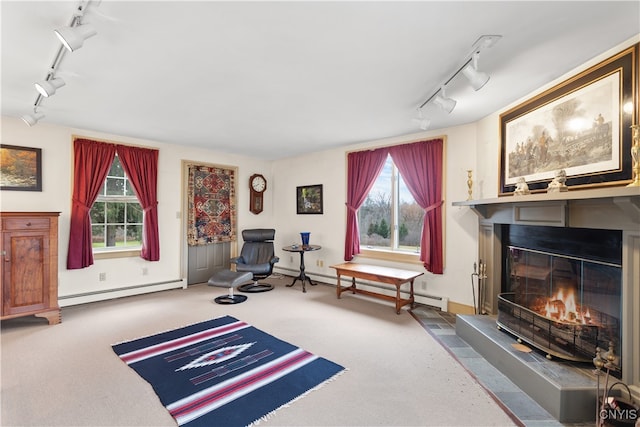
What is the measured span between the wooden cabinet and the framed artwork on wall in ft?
11.4

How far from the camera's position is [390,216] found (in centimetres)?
437

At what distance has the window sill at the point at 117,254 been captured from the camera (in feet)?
13.1

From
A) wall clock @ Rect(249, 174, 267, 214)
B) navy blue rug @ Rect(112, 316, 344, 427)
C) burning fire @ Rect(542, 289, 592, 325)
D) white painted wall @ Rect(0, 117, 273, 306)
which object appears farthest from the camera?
wall clock @ Rect(249, 174, 267, 214)

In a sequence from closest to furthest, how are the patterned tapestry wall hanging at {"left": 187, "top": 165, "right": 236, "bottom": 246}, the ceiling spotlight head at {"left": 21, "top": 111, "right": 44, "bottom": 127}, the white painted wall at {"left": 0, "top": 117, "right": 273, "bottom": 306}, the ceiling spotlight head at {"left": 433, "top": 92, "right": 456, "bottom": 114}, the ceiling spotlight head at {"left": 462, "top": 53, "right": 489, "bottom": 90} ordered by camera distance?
the ceiling spotlight head at {"left": 462, "top": 53, "right": 489, "bottom": 90}
the ceiling spotlight head at {"left": 433, "top": 92, "right": 456, "bottom": 114}
the ceiling spotlight head at {"left": 21, "top": 111, "right": 44, "bottom": 127}
the white painted wall at {"left": 0, "top": 117, "right": 273, "bottom": 306}
the patterned tapestry wall hanging at {"left": 187, "top": 165, "right": 236, "bottom": 246}

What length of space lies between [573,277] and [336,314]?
7.69 feet

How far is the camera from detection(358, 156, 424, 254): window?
163 inches

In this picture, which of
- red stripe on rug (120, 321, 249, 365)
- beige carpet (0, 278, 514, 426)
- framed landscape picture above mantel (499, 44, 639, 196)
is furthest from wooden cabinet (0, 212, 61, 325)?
framed landscape picture above mantel (499, 44, 639, 196)

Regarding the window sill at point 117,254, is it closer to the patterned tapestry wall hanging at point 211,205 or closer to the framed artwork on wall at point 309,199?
the patterned tapestry wall hanging at point 211,205

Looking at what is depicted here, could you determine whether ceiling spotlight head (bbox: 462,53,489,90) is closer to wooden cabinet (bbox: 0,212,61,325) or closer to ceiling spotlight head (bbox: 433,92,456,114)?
ceiling spotlight head (bbox: 433,92,456,114)

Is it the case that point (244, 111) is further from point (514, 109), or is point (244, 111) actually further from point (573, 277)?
point (573, 277)

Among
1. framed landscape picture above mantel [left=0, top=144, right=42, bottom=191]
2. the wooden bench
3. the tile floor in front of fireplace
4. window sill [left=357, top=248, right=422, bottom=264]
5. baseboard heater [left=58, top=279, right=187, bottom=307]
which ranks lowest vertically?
the tile floor in front of fireplace

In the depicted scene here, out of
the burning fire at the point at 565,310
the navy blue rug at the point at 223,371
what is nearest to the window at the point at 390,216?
the burning fire at the point at 565,310

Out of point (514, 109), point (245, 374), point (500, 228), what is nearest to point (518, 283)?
point (500, 228)

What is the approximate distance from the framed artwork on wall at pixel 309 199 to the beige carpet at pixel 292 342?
6.36ft
